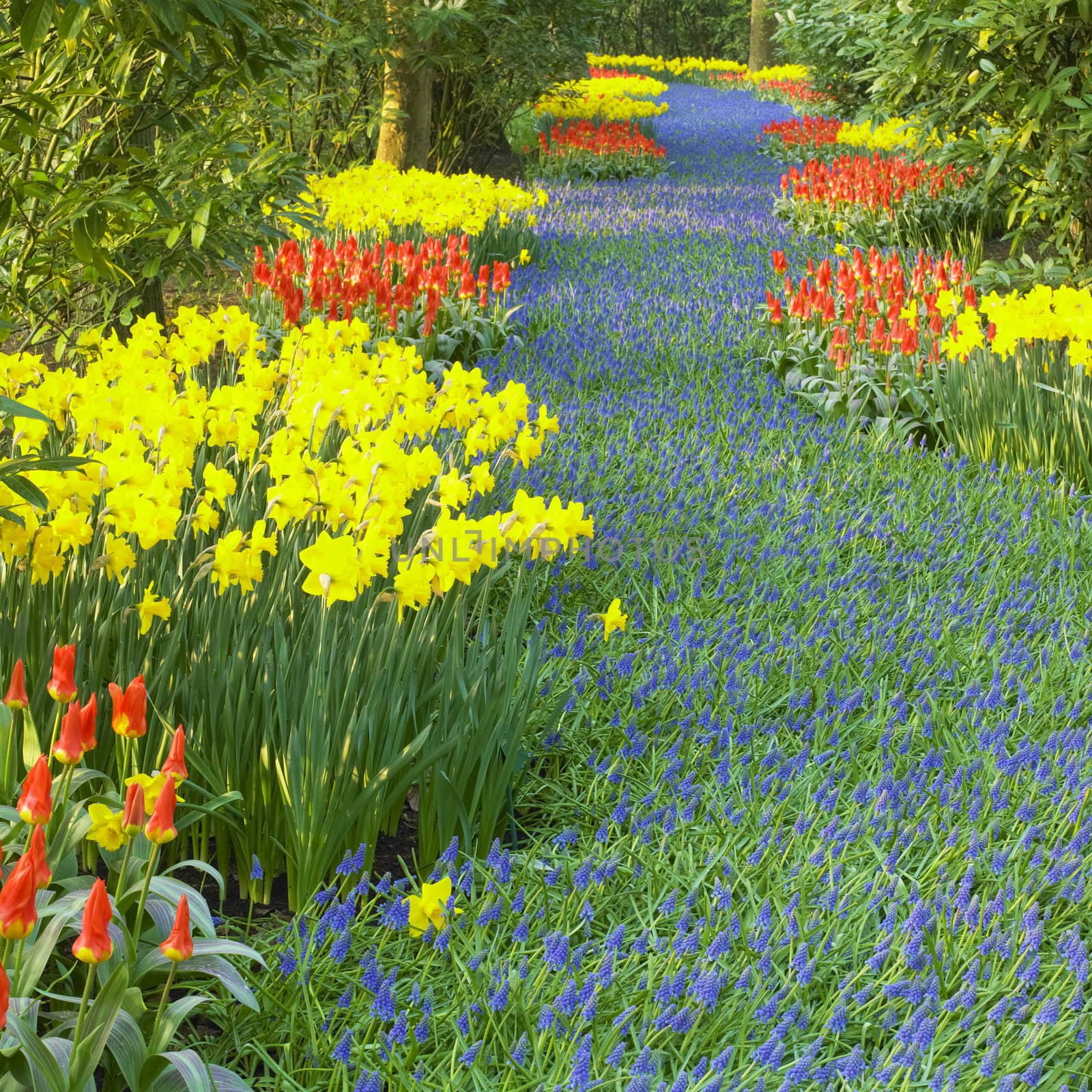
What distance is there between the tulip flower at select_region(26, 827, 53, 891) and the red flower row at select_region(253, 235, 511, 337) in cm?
391

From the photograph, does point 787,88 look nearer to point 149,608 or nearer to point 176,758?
point 149,608

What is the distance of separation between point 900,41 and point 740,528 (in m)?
4.39

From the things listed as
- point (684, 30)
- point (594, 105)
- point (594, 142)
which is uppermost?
point (684, 30)

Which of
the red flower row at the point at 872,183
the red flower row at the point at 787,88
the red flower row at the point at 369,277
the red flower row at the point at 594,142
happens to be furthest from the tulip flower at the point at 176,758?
the red flower row at the point at 787,88

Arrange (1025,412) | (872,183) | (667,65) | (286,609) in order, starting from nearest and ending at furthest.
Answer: (286,609) → (1025,412) → (872,183) → (667,65)

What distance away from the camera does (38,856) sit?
3.42ft

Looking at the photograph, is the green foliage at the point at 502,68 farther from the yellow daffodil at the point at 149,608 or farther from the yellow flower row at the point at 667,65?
the yellow flower row at the point at 667,65

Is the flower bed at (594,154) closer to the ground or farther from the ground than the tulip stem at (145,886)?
farther from the ground

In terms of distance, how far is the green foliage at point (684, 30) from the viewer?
36531 millimetres

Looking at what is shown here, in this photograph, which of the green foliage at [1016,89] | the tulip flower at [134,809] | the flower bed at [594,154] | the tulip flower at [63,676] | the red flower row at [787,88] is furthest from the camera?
the red flower row at [787,88]

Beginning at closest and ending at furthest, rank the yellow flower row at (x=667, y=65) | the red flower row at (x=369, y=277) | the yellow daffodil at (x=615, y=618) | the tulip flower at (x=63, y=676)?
1. the tulip flower at (x=63, y=676)
2. the yellow daffodil at (x=615, y=618)
3. the red flower row at (x=369, y=277)
4. the yellow flower row at (x=667, y=65)

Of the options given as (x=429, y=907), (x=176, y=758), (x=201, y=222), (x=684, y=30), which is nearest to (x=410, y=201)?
(x=201, y=222)

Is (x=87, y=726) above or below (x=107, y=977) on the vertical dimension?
above

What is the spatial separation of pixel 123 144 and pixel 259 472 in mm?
1150
